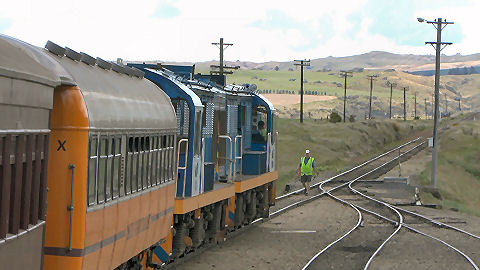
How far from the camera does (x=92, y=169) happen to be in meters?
9.38

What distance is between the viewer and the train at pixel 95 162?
24.2ft

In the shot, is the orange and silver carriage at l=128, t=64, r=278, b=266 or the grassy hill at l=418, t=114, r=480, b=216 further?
the grassy hill at l=418, t=114, r=480, b=216

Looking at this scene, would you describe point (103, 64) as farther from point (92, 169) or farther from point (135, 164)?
point (92, 169)

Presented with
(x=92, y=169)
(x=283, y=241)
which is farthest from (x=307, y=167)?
(x=92, y=169)

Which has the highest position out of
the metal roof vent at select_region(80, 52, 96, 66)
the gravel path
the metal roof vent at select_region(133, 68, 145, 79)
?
the metal roof vent at select_region(133, 68, 145, 79)

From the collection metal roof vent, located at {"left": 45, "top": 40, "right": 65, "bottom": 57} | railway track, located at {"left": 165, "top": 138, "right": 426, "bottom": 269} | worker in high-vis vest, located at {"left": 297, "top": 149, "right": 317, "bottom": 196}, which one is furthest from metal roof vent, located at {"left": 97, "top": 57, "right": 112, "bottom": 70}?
worker in high-vis vest, located at {"left": 297, "top": 149, "right": 317, "bottom": 196}

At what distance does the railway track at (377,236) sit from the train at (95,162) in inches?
137

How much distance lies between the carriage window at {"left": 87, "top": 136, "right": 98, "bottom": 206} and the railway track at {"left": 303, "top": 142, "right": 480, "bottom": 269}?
9539 mm

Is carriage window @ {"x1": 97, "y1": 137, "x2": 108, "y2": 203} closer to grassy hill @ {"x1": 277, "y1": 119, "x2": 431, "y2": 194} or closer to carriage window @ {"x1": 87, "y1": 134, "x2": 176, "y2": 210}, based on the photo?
carriage window @ {"x1": 87, "y1": 134, "x2": 176, "y2": 210}

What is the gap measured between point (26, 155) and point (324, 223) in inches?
786

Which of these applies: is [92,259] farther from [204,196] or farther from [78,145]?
[204,196]

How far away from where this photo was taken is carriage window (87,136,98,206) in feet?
30.4

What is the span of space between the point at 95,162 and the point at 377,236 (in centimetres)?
1576

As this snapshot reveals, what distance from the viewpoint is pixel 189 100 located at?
16.2 m
